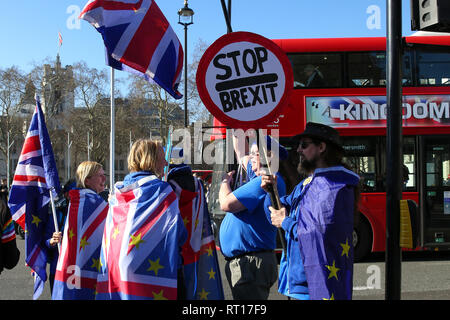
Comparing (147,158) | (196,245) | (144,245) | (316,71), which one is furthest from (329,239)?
(316,71)

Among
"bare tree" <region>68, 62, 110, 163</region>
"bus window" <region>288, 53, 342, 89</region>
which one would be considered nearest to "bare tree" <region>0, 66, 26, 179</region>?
"bare tree" <region>68, 62, 110, 163</region>

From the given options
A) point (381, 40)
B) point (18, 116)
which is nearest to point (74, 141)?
point (18, 116)

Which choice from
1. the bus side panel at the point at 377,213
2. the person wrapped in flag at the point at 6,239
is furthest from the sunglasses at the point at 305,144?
the bus side panel at the point at 377,213

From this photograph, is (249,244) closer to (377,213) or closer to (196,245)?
(196,245)

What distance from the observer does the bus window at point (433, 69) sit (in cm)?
938

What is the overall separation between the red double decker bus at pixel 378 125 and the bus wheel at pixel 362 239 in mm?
18

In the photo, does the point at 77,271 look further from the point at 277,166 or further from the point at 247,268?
the point at 277,166

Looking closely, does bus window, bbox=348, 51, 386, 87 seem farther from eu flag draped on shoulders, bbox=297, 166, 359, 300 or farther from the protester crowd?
eu flag draped on shoulders, bbox=297, 166, 359, 300

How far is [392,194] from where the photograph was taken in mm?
3773

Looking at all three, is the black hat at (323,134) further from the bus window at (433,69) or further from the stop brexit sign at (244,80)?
the bus window at (433,69)

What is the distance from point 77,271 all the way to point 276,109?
2032 millimetres

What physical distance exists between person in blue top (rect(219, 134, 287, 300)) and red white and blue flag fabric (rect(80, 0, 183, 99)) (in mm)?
1413

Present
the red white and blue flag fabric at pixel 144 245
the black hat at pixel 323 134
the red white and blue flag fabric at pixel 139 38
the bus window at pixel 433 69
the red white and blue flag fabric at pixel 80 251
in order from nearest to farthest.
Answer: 1. the black hat at pixel 323 134
2. the red white and blue flag fabric at pixel 144 245
3. the red white and blue flag fabric at pixel 80 251
4. the red white and blue flag fabric at pixel 139 38
5. the bus window at pixel 433 69

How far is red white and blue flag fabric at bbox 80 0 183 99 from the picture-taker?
432 cm
